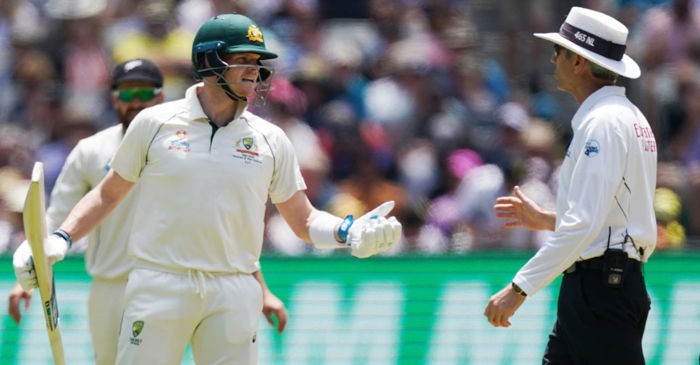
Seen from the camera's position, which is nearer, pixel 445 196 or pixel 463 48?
pixel 445 196

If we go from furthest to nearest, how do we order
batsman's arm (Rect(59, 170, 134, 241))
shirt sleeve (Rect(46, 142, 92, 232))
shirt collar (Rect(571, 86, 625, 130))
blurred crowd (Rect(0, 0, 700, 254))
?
blurred crowd (Rect(0, 0, 700, 254))
shirt sleeve (Rect(46, 142, 92, 232))
batsman's arm (Rect(59, 170, 134, 241))
shirt collar (Rect(571, 86, 625, 130))

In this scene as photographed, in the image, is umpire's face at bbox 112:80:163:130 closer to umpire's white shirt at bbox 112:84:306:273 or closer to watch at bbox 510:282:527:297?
umpire's white shirt at bbox 112:84:306:273

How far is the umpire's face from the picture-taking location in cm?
762

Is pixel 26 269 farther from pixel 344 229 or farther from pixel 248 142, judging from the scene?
pixel 344 229

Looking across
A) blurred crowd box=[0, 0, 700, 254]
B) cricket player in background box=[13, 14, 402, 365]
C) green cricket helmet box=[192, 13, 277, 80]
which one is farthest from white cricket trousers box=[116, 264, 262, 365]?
blurred crowd box=[0, 0, 700, 254]

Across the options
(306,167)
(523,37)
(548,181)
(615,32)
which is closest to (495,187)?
(548,181)

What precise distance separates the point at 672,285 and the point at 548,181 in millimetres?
2159

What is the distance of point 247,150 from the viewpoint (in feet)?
20.2

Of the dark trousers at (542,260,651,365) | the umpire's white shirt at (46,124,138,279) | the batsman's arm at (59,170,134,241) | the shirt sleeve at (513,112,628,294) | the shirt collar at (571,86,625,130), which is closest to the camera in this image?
the shirt sleeve at (513,112,628,294)

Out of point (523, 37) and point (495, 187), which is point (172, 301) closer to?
point (495, 187)

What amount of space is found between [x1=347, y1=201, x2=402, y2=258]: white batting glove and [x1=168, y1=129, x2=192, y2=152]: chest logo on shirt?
86cm

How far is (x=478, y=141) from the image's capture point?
11.6 meters

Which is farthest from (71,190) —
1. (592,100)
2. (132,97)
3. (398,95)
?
(398,95)

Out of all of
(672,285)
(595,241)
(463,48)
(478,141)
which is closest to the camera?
(595,241)
